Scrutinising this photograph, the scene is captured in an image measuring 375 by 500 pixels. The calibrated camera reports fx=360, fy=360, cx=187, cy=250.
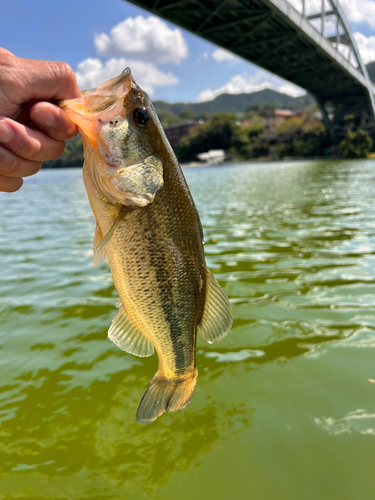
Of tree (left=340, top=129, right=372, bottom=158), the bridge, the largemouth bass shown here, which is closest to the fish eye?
the largemouth bass

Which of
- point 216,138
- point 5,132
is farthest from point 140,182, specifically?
point 216,138

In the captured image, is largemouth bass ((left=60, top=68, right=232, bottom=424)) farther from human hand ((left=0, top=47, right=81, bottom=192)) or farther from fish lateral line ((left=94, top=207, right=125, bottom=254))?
human hand ((left=0, top=47, right=81, bottom=192))

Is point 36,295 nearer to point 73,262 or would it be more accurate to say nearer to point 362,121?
point 73,262

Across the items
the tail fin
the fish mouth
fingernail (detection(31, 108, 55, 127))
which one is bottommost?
the tail fin

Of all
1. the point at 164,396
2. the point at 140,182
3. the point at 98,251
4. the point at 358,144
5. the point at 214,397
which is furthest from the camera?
the point at 358,144

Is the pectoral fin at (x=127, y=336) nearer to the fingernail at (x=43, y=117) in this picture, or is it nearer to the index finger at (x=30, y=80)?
the fingernail at (x=43, y=117)

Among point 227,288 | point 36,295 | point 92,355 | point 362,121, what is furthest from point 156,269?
point 362,121

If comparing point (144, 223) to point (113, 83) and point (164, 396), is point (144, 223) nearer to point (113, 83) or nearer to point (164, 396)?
point (113, 83)
